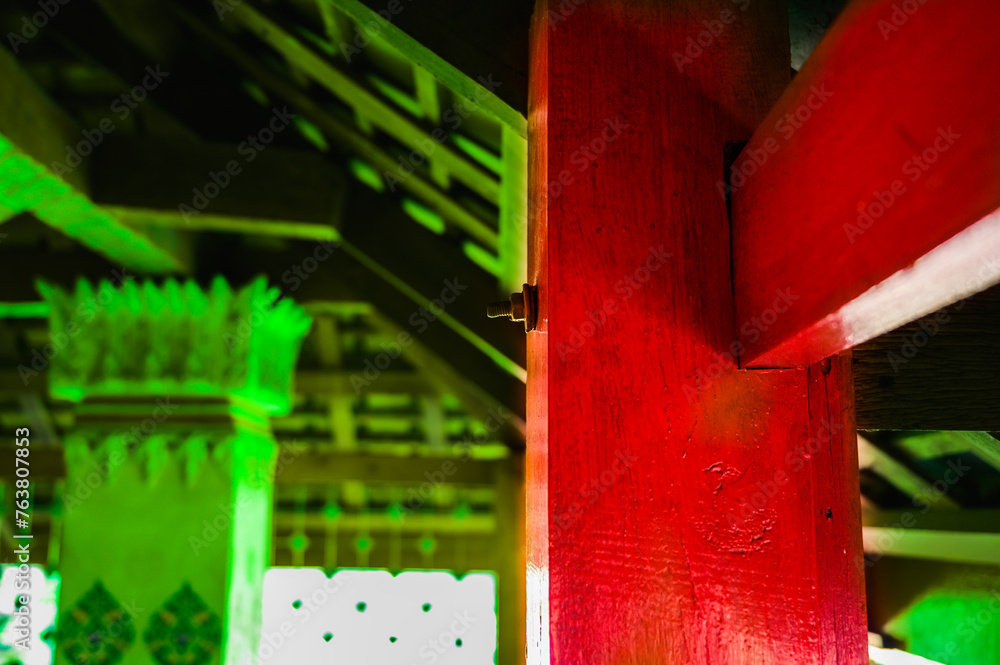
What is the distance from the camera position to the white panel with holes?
5.46 m

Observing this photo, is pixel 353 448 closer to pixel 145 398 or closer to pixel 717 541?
pixel 145 398

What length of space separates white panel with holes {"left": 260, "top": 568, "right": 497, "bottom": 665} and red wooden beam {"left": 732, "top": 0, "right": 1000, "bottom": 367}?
512 centimetres

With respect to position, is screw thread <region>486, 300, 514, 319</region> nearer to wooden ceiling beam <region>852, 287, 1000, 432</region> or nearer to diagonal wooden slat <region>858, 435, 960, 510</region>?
wooden ceiling beam <region>852, 287, 1000, 432</region>

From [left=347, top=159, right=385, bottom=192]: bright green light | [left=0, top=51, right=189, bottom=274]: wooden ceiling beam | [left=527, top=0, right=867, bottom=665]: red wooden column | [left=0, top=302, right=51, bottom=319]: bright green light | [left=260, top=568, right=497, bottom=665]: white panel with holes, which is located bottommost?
[left=260, top=568, right=497, bottom=665]: white panel with holes

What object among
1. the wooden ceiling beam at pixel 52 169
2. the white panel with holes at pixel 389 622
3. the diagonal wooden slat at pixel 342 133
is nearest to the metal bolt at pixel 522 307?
the wooden ceiling beam at pixel 52 169

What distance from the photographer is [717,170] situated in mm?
715

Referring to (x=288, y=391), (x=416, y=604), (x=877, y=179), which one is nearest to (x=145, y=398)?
(x=288, y=391)

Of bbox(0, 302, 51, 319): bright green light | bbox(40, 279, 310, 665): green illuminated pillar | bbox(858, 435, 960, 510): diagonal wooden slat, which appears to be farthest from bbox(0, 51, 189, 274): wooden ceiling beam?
bbox(858, 435, 960, 510): diagonal wooden slat

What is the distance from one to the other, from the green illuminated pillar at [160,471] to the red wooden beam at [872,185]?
3.11m

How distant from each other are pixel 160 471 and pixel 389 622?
2716 millimetres

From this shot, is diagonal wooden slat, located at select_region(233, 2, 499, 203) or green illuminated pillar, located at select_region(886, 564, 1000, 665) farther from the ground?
diagonal wooden slat, located at select_region(233, 2, 499, 203)

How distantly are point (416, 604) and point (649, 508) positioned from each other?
5.25 m

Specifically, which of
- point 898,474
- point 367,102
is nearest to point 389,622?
point 898,474

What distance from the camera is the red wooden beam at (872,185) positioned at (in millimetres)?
382
